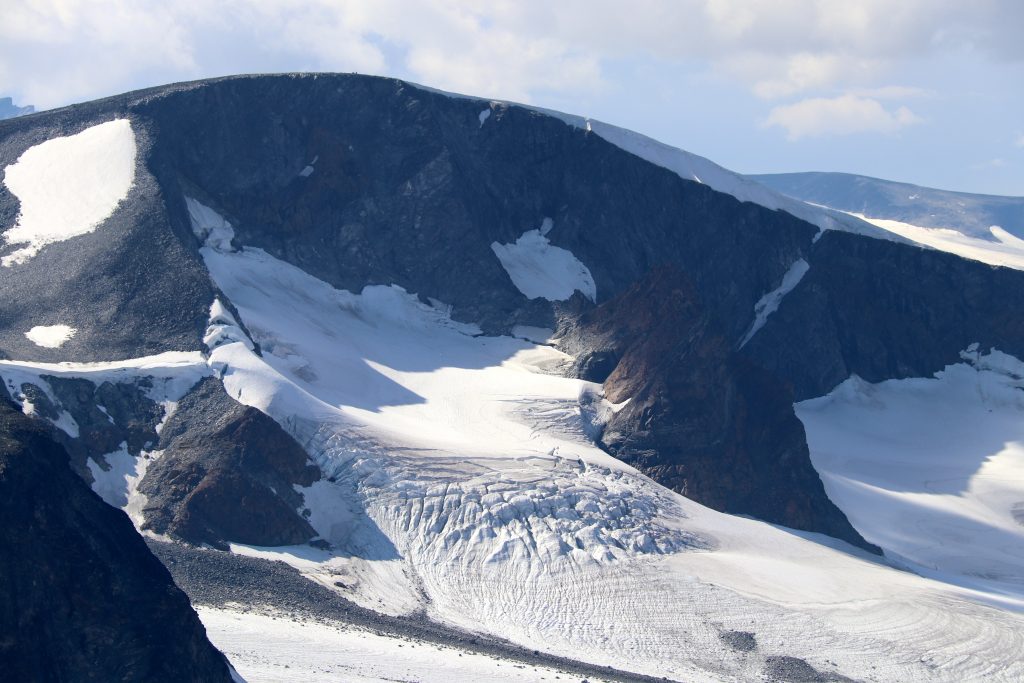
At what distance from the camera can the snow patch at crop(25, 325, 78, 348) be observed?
76.6 meters

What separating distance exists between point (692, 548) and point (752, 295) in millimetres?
33973

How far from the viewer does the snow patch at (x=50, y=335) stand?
76.6 meters

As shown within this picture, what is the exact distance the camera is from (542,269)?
99000mm

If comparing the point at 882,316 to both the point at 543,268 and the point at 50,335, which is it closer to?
the point at 543,268

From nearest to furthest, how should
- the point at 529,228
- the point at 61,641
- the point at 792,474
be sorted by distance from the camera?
1. the point at 61,641
2. the point at 792,474
3. the point at 529,228

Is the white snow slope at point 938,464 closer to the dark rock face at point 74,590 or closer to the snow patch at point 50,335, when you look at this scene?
the snow patch at point 50,335

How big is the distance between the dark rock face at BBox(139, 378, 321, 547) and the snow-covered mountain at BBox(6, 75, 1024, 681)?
0.53 ft

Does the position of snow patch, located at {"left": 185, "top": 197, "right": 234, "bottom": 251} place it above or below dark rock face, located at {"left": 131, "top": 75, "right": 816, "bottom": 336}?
below

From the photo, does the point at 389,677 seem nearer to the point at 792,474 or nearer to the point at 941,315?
the point at 792,474

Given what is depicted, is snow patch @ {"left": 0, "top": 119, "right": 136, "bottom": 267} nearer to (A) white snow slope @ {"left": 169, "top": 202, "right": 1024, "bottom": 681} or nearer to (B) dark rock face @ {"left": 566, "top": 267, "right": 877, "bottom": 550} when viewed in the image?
(A) white snow slope @ {"left": 169, "top": 202, "right": 1024, "bottom": 681}

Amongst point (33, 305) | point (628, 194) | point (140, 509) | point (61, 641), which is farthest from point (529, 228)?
point (61, 641)

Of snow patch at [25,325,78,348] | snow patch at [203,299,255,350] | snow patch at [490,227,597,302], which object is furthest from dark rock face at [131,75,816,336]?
snow patch at [25,325,78,348]

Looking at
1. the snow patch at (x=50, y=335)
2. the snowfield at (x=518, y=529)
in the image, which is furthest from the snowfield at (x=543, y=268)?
the snow patch at (x=50, y=335)

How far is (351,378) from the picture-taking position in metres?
83.1
